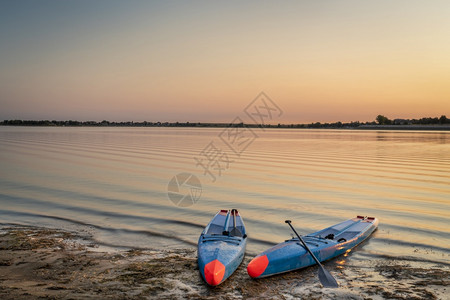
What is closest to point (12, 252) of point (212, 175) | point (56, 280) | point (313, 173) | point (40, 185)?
point (56, 280)

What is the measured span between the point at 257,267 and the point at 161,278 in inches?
74.2

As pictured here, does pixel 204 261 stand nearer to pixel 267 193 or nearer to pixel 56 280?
pixel 56 280

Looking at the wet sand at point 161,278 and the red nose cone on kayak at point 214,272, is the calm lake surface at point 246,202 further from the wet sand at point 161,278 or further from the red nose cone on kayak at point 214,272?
the red nose cone on kayak at point 214,272

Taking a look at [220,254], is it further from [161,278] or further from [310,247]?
[310,247]

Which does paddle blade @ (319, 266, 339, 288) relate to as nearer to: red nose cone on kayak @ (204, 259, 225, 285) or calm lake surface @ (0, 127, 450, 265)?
red nose cone on kayak @ (204, 259, 225, 285)

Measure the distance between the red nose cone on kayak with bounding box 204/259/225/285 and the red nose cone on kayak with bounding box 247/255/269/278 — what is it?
583 millimetres

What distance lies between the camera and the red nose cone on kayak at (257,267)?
7012 mm

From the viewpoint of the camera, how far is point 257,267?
705 cm

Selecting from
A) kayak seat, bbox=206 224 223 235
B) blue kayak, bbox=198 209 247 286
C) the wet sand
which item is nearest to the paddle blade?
the wet sand

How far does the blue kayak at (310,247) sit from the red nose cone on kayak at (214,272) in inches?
24.0

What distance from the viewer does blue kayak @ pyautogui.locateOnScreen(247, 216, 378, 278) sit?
7145mm

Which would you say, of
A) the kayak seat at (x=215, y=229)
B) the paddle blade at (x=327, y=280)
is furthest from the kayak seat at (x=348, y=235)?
the kayak seat at (x=215, y=229)

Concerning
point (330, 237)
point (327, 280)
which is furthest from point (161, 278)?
point (330, 237)

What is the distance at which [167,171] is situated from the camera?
78.6ft
